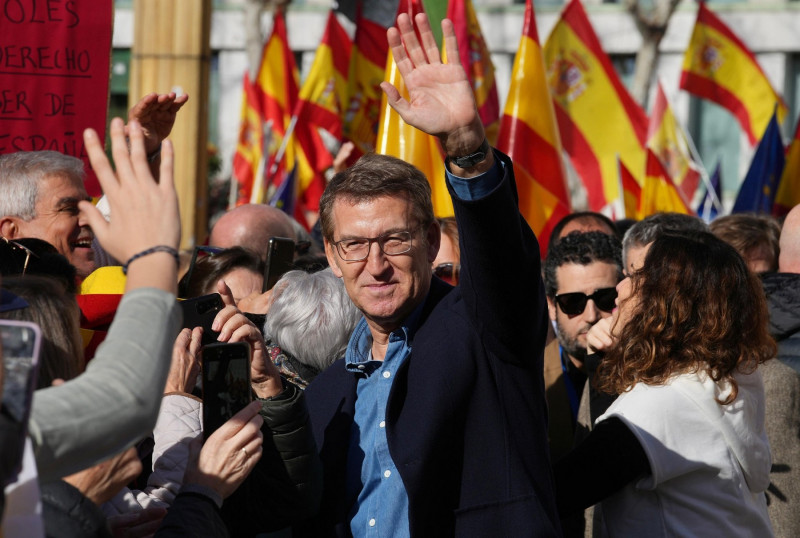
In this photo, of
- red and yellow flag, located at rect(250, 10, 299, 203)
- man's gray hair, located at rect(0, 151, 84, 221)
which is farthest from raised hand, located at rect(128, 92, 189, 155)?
red and yellow flag, located at rect(250, 10, 299, 203)

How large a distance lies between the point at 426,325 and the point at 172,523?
0.76 meters

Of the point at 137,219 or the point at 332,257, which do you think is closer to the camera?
the point at 137,219

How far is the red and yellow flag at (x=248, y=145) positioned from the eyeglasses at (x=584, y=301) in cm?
717

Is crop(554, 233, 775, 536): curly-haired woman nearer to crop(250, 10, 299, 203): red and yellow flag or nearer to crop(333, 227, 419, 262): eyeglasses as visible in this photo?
crop(333, 227, 419, 262): eyeglasses

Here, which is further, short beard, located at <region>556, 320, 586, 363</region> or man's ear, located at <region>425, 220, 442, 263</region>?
short beard, located at <region>556, 320, 586, 363</region>

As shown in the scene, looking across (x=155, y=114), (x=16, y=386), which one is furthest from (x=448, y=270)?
(x=16, y=386)

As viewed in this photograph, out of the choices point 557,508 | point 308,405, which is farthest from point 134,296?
point 557,508

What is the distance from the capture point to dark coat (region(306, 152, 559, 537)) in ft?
7.38

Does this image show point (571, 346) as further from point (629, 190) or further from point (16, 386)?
point (629, 190)

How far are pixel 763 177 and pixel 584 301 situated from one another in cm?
A: 425

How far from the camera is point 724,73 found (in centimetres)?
1082

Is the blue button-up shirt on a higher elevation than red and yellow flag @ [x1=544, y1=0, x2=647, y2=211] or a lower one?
lower

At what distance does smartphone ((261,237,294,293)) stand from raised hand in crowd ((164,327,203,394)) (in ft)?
4.31

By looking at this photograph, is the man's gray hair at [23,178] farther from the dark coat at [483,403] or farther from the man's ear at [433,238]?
the dark coat at [483,403]
